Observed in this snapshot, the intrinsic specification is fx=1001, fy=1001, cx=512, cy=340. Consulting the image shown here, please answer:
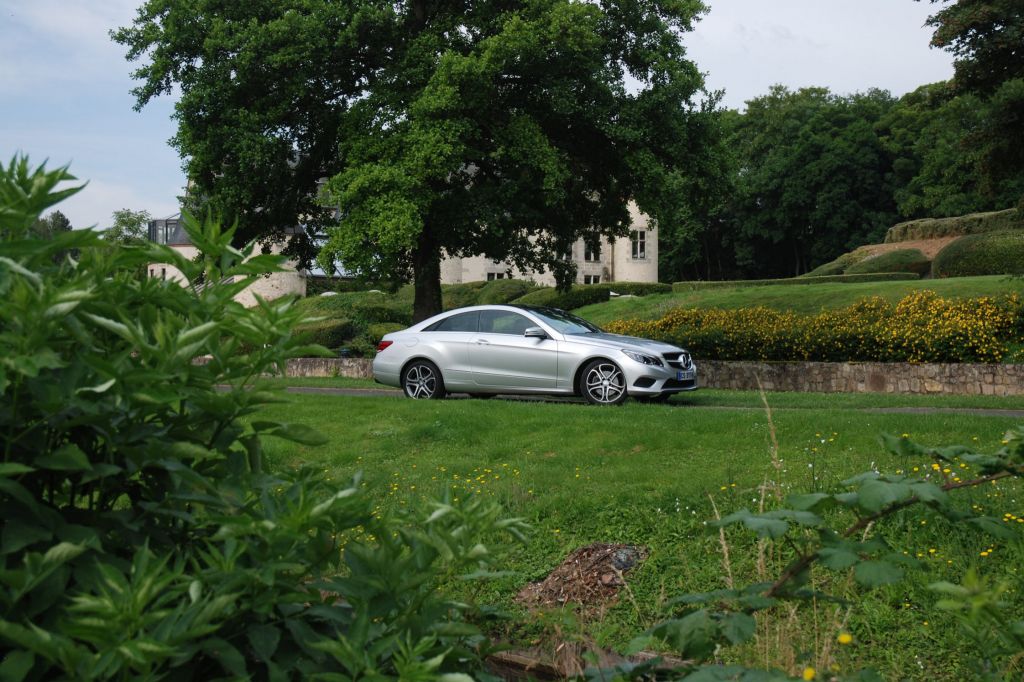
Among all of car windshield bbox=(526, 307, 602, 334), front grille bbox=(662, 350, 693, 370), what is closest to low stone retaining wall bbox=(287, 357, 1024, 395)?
front grille bbox=(662, 350, 693, 370)

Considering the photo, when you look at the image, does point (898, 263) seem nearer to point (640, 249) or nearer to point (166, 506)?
point (640, 249)

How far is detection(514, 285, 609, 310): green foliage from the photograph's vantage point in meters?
37.2

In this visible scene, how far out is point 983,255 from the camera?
28.7 metres

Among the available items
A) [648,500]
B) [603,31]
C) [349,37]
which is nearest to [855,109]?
[603,31]

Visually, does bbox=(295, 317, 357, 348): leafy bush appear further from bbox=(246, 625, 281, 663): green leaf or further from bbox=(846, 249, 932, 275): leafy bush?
bbox=(246, 625, 281, 663): green leaf

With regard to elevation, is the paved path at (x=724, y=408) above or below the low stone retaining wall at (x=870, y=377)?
below

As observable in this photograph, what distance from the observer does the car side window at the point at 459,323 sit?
51.4ft

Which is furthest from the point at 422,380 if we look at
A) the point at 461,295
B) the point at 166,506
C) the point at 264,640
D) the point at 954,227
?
the point at 954,227

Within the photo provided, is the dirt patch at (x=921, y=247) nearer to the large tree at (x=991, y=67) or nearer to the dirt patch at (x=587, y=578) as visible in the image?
the large tree at (x=991, y=67)

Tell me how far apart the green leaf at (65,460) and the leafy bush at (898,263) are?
1445 inches

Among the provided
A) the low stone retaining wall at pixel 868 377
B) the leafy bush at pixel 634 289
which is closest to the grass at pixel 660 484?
the low stone retaining wall at pixel 868 377

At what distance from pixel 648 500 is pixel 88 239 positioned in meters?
5.93

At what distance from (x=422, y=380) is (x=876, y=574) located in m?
13.4

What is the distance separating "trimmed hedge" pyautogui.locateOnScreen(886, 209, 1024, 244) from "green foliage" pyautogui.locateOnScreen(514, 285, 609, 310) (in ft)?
40.9
